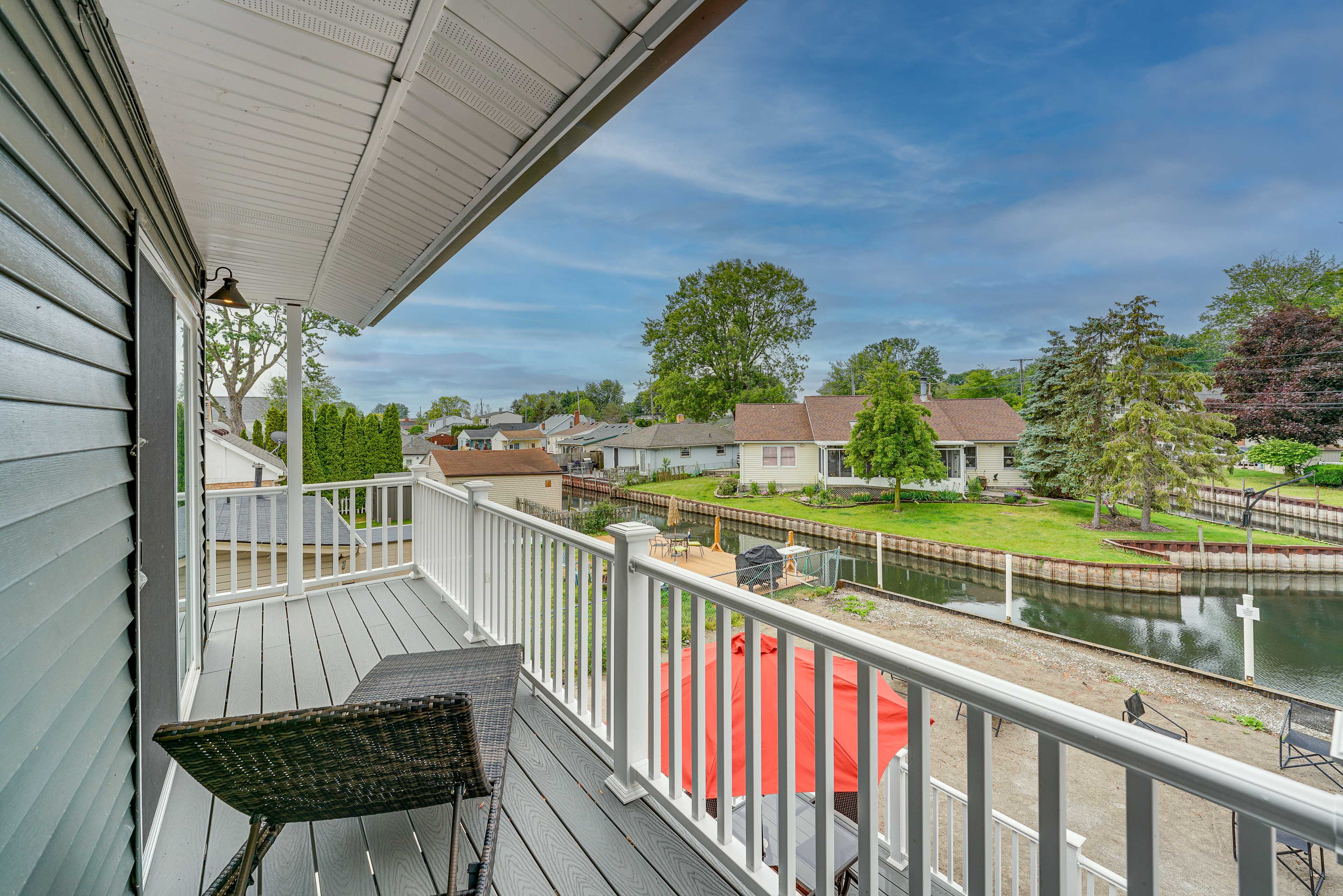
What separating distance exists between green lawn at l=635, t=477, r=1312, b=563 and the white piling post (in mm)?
4373

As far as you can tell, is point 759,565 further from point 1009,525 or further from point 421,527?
point 1009,525

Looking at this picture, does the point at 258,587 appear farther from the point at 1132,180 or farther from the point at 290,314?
the point at 1132,180

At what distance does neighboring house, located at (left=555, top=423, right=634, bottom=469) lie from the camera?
127 ft

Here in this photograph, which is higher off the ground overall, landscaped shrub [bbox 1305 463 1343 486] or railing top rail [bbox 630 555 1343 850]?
railing top rail [bbox 630 555 1343 850]

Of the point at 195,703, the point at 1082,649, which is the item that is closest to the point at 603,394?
the point at 1082,649

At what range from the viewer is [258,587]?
13.7 feet

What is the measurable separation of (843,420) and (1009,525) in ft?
24.5

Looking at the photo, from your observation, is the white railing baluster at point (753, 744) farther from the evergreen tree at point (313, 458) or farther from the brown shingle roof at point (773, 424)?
the brown shingle roof at point (773, 424)

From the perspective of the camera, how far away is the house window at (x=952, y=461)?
69.8 ft

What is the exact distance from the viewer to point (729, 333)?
33000 mm

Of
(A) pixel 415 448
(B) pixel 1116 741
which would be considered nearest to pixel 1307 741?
(B) pixel 1116 741

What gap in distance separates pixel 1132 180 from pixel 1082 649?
37.4 meters

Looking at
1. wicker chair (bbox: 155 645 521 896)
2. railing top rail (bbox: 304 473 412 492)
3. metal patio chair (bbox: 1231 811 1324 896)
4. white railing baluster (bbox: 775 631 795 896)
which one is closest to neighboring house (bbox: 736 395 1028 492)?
metal patio chair (bbox: 1231 811 1324 896)

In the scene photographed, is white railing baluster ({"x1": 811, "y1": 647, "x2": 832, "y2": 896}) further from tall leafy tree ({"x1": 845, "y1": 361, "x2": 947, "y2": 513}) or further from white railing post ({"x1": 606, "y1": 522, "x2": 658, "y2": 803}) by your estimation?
tall leafy tree ({"x1": 845, "y1": 361, "x2": 947, "y2": 513})
